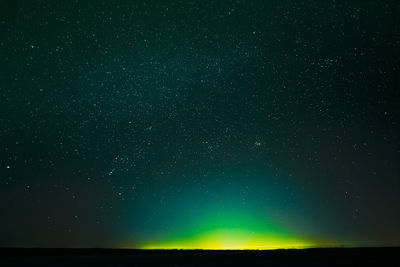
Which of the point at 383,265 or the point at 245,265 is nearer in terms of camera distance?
the point at 383,265

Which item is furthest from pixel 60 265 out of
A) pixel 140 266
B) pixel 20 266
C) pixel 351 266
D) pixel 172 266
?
pixel 351 266

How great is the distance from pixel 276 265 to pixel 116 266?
3803 millimetres

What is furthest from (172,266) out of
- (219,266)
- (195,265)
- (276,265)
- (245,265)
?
(276,265)

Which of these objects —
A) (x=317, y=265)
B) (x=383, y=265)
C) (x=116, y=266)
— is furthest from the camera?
(x=116, y=266)

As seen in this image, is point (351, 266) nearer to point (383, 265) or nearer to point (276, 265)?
point (383, 265)

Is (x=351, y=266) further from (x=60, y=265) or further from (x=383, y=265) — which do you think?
(x=60, y=265)

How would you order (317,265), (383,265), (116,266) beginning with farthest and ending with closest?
1. (116,266)
2. (317,265)
3. (383,265)

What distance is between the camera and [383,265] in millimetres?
8133

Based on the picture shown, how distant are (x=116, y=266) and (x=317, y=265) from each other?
15.4 feet

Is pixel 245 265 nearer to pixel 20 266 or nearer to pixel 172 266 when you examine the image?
pixel 172 266

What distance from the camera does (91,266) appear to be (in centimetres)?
951

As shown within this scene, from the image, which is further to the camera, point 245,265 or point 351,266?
point 245,265

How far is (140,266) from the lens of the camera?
30.2 ft

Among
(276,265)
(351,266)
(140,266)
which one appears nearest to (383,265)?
(351,266)
